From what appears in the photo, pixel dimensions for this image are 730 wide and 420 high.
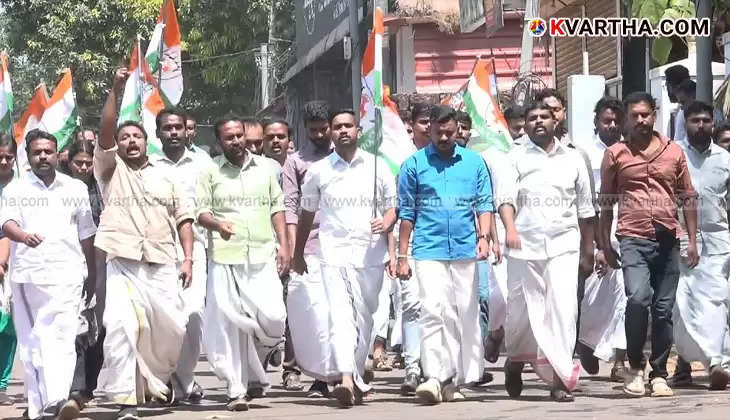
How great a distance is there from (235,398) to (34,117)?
373 cm

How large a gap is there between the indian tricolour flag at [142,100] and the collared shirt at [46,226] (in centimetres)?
150

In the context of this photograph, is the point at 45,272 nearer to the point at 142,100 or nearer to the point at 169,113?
the point at 169,113

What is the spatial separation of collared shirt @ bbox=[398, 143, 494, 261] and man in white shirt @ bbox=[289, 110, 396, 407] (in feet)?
0.91

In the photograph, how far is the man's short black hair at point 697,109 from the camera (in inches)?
392

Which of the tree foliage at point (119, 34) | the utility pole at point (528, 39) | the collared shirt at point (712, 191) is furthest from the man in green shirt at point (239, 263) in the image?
the tree foliage at point (119, 34)

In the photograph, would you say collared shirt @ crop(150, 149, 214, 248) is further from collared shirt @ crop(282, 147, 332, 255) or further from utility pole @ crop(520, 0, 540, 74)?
utility pole @ crop(520, 0, 540, 74)

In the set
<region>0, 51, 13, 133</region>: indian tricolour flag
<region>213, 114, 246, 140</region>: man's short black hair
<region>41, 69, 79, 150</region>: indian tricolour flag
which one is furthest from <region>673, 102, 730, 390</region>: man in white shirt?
<region>0, 51, 13, 133</region>: indian tricolour flag

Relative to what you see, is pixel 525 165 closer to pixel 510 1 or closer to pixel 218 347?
pixel 218 347

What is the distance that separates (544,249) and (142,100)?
4.08 m

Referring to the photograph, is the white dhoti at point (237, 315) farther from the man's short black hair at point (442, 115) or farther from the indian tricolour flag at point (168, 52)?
the indian tricolour flag at point (168, 52)

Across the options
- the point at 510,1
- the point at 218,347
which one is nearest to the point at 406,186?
the point at 218,347

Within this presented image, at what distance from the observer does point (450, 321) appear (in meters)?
9.55

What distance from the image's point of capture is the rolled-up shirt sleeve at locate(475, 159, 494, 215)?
31.6ft

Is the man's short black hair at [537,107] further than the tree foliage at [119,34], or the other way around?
the tree foliage at [119,34]
